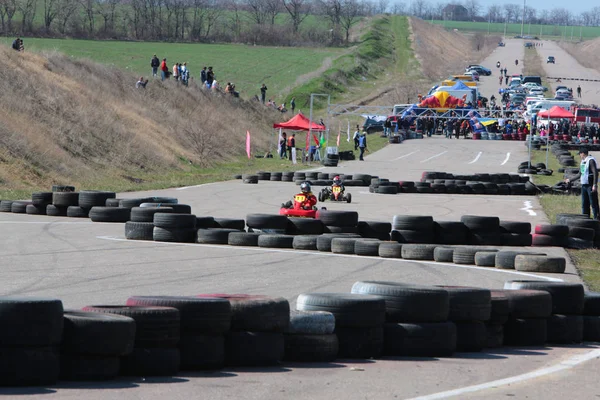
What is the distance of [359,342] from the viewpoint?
7984 mm

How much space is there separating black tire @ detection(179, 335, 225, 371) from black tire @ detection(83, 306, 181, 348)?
0.56 feet

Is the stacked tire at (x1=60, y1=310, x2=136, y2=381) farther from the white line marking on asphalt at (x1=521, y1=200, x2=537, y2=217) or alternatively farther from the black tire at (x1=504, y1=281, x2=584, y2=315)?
the white line marking on asphalt at (x1=521, y1=200, x2=537, y2=217)

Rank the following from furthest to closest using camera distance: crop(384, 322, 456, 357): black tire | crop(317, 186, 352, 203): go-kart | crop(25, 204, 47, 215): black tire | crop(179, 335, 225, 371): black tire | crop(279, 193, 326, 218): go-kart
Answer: crop(317, 186, 352, 203): go-kart → crop(25, 204, 47, 215): black tire → crop(279, 193, 326, 218): go-kart → crop(384, 322, 456, 357): black tire → crop(179, 335, 225, 371): black tire

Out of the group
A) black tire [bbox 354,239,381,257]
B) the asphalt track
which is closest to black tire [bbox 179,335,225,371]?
the asphalt track

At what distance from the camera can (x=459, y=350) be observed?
28.2 feet

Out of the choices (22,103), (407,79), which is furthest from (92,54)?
(22,103)

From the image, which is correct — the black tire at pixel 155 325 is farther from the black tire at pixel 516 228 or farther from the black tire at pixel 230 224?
the black tire at pixel 516 228

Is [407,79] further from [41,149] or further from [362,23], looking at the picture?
[41,149]

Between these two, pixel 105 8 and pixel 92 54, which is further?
pixel 105 8

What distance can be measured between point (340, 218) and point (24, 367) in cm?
1123

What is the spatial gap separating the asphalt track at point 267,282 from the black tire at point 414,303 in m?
0.39

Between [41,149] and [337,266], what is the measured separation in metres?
21.2

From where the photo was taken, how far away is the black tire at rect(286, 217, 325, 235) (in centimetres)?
1705

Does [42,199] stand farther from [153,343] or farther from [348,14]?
[348,14]
